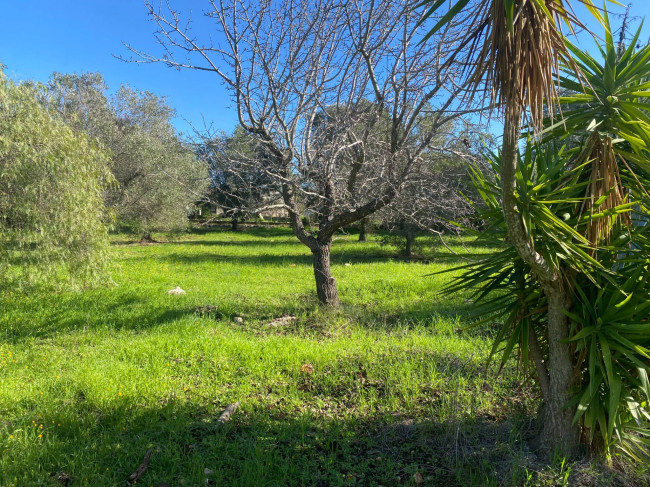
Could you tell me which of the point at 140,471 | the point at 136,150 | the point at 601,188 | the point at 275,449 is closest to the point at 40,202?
the point at 140,471

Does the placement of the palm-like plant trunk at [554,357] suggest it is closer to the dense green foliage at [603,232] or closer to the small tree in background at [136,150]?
the dense green foliage at [603,232]

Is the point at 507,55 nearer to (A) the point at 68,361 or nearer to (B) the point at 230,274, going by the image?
(A) the point at 68,361

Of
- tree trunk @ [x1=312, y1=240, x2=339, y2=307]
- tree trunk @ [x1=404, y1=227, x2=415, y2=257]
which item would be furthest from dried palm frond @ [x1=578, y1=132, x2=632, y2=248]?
tree trunk @ [x1=404, y1=227, x2=415, y2=257]

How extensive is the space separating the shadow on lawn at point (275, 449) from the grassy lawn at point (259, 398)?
14 mm

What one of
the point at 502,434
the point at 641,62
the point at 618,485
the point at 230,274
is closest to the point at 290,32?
the point at 641,62

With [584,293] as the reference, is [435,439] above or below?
below

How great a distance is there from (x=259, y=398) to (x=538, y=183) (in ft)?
10.6

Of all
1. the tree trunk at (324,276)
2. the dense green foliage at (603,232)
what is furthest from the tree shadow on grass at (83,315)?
the dense green foliage at (603,232)

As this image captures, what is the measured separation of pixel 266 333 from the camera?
21.5 ft

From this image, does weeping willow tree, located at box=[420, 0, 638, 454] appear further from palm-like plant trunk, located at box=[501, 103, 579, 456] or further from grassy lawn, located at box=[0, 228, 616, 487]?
grassy lawn, located at box=[0, 228, 616, 487]

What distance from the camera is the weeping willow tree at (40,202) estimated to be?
320 inches

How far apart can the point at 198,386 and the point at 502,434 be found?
3.03 metres

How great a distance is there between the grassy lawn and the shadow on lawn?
14 millimetres

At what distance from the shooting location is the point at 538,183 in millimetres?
2473
